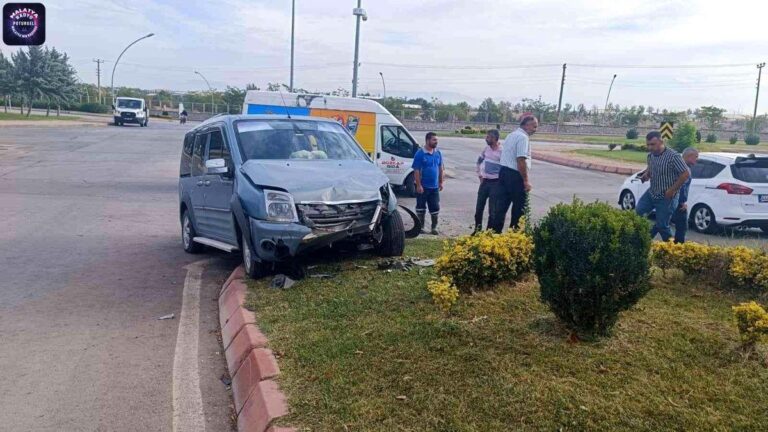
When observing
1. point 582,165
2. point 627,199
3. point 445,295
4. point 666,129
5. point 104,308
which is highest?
point 666,129

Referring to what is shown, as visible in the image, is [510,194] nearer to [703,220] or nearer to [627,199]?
[703,220]

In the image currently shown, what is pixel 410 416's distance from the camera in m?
3.57

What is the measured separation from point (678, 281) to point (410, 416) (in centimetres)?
362

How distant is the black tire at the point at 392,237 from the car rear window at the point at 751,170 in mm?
7127

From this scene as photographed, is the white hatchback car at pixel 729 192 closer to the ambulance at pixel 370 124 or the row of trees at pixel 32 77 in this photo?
the ambulance at pixel 370 124

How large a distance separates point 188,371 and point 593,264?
3.05 metres

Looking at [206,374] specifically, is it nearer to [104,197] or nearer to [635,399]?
[635,399]

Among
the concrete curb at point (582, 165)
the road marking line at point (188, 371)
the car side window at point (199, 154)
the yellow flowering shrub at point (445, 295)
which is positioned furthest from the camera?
the concrete curb at point (582, 165)

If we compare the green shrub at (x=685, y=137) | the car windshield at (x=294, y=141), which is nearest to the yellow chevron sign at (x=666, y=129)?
the green shrub at (x=685, y=137)

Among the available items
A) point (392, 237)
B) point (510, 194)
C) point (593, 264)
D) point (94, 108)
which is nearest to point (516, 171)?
point (510, 194)

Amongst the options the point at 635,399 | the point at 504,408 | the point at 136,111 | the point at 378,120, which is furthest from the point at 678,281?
the point at 136,111

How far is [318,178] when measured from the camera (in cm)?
689

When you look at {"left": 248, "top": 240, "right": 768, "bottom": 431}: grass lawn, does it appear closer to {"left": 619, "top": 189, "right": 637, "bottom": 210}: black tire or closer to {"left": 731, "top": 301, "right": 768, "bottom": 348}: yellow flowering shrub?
{"left": 731, "top": 301, "right": 768, "bottom": 348}: yellow flowering shrub

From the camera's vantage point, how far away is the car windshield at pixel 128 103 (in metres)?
52.3
